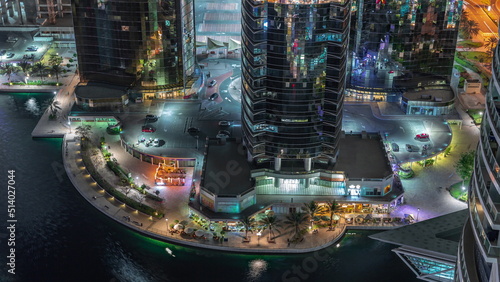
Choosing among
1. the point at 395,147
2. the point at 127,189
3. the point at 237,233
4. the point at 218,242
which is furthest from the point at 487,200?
the point at 127,189

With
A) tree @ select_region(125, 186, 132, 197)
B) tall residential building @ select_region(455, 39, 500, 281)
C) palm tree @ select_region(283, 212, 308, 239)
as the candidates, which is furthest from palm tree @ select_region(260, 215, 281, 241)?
tall residential building @ select_region(455, 39, 500, 281)

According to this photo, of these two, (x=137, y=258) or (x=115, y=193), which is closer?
(x=137, y=258)

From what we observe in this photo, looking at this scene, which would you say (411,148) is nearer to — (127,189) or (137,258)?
(127,189)

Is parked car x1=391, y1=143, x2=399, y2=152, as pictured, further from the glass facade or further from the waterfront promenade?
the glass facade

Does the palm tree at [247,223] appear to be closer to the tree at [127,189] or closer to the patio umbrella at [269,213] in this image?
the patio umbrella at [269,213]

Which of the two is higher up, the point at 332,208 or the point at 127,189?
the point at 332,208

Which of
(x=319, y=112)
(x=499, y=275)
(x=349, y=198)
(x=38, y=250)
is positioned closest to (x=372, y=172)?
(x=349, y=198)
